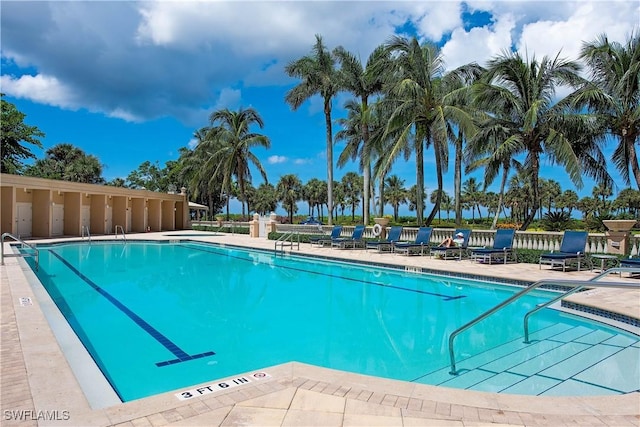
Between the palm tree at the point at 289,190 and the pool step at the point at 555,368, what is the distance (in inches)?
2273

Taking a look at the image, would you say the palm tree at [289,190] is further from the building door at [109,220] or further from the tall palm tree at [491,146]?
the tall palm tree at [491,146]

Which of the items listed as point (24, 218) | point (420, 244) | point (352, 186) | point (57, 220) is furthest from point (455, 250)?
point (352, 186)

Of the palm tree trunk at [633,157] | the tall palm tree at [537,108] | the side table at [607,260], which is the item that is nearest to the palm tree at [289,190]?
the tall palm tree at [537,108]

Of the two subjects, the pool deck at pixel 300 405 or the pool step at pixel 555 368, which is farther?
the pool step at pixel 555 368

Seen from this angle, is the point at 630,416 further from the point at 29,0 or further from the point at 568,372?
the point at 29,0

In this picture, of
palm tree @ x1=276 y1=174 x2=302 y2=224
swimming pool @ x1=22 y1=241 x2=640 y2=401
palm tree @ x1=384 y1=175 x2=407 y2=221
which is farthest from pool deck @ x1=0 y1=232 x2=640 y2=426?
palm tree @ x1=384 y1=175 x2=407 y2=221

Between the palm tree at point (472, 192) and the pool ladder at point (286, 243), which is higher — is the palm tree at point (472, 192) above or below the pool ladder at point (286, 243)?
above

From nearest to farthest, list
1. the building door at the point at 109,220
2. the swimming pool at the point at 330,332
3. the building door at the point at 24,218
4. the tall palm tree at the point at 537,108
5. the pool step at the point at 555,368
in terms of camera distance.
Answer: the pool step at the point at 555,368
the swimming pool at the point at 330,332
the tall palm tree at the point at 537,108
the building door at the point at 24,218
the building door at the point at 109,220

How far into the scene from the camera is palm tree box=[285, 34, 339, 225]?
24016mm

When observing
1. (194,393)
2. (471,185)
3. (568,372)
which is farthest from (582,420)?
(471,185)

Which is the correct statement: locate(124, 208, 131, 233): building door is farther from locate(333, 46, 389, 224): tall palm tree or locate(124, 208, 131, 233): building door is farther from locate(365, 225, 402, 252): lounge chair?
locate(365, 225, 402, 252): lounge chair

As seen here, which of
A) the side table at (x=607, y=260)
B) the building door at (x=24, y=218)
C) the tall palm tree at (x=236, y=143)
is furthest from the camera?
the tall palm tree at (x=236, y=143)

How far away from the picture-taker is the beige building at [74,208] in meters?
22.8

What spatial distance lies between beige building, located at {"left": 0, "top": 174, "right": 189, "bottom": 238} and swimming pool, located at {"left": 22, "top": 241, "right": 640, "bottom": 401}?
44.4 ft
